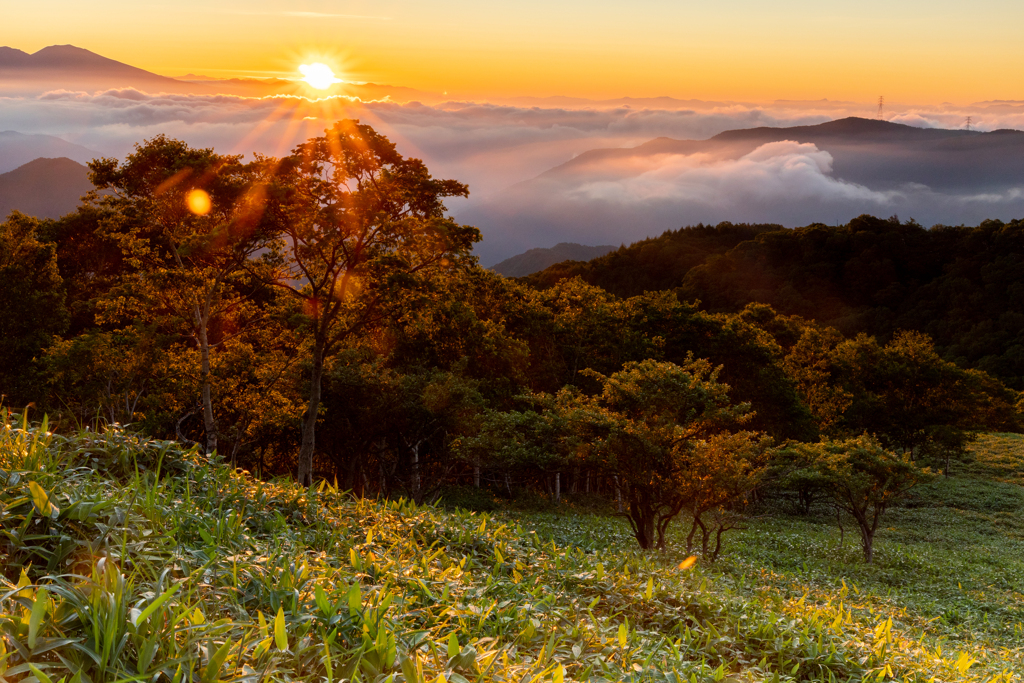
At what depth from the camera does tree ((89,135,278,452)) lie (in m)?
21.4

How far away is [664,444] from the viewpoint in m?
17.4

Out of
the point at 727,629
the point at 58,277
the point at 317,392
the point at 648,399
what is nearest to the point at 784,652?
the point at 727,629

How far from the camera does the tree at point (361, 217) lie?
20.3m

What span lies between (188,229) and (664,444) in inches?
687

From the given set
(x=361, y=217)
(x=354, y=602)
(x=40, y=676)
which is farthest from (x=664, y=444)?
(x=40, y=676)

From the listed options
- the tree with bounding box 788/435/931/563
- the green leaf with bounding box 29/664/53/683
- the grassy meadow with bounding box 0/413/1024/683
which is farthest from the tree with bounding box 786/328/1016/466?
the green leaf with bounding box 29/664/53/683

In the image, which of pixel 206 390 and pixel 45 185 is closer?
pixel 206 390

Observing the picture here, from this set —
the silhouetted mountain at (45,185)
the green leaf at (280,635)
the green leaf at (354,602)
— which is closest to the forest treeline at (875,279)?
the green leaf at (354,602)

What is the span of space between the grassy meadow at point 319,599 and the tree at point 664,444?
7407mm

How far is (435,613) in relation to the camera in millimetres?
4957

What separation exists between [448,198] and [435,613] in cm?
1803

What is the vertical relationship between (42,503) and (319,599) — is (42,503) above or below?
above

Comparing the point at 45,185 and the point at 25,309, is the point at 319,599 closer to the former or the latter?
the point at 25,309

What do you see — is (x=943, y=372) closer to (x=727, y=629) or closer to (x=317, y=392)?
(x=317, y=392)
